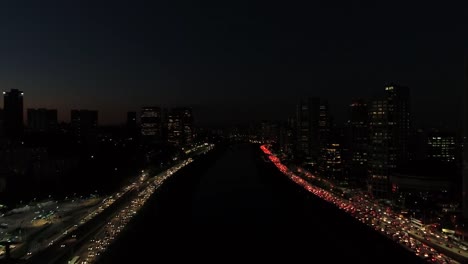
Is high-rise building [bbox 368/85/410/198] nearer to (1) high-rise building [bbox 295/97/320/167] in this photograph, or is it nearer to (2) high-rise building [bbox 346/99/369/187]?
(2) high-rise building [bbox 346/99/369/187]

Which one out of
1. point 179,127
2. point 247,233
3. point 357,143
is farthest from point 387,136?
point 179,127

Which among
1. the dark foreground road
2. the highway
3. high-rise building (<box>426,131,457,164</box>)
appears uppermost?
high-rise building (<box>426,131,457,164</box>)

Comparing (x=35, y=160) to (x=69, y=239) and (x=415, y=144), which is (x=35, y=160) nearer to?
(x=69, y=239)

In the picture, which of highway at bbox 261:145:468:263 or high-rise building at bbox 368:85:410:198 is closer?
highway at bbox 261:145:468:263

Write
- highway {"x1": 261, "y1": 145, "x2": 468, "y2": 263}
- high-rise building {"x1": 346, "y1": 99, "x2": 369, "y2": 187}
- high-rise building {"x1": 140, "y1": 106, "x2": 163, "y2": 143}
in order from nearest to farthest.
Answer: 1. highway {"x1": 261, "y1": 145, "x2": 468, "y2": 263}
2. high-rise building {"x1": 346, "y1": 99, "x2": 369, "y2": 187}
3. high-rise building {"x1": 140, "y1": 106, "x2": 163, "y2": 143}

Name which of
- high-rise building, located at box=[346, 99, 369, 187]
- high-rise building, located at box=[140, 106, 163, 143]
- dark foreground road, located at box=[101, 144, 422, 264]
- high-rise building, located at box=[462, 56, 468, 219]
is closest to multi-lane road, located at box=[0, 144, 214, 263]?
dark foreground road, located at box=[101, 144, 422, 264]

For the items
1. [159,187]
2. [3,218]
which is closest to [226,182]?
[159,187]

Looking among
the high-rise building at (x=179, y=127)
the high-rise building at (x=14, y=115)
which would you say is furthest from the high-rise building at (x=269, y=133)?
the high-rise building at (x=14, y=115)
